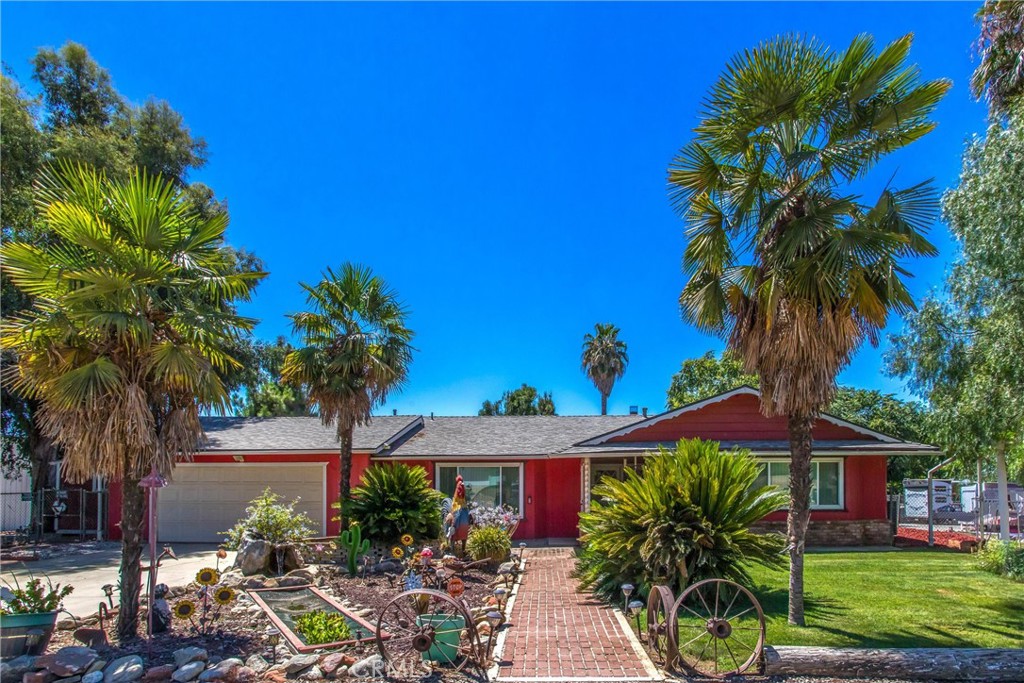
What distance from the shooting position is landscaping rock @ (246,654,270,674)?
23.5ft

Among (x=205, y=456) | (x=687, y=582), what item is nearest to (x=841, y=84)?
(x=687, y=582)

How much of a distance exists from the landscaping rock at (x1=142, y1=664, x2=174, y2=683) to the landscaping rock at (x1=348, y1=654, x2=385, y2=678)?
1780mm

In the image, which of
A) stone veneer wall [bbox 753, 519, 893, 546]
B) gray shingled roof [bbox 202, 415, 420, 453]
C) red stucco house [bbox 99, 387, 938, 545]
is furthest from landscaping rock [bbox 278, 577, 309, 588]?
stone veneer wall [bbox 753, 519, 893, 546]

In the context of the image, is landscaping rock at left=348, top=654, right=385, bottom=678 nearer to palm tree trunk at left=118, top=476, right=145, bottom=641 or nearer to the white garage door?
palm tree trunk at left=118, top=476, right=145, bottom=641

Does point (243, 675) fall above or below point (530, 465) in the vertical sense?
below

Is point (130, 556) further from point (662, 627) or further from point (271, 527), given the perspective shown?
point (662, 627)

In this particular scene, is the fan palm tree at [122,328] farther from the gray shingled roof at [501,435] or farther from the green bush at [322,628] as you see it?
the gray shingled roof at [501,435]

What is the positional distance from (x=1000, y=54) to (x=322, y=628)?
12827 millimetres

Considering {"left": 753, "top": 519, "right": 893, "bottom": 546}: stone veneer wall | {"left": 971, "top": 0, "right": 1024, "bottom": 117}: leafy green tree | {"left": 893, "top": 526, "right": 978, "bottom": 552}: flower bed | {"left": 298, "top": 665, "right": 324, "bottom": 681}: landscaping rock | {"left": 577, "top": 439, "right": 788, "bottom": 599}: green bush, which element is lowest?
{"left": 893, "top": 526, "right": 978, "bottom": 552}: flower bed

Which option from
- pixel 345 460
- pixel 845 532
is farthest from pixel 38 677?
pixel 845 532

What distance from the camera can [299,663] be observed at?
23.5ft

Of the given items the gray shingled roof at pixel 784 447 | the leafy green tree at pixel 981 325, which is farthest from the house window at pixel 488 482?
the leafy green tree at pixel 981 325

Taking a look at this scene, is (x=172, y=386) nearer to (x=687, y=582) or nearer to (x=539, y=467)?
(x=687, y=582)

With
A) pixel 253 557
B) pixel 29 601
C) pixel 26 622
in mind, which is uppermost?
pixel 29 601
